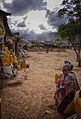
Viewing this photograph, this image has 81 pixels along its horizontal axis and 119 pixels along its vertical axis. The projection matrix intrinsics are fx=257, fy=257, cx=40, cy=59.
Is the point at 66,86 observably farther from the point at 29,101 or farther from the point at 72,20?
Answer: the point at 72,20

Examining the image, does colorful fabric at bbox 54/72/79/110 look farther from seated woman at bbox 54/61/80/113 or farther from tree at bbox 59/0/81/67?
tree at bbox 59/0/81/67

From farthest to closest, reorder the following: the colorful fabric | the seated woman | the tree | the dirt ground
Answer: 1. the tree
2. the dirt ground
3. the colorful fabric
4. the seated woman

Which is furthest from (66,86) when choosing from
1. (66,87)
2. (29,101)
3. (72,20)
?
(72,20)

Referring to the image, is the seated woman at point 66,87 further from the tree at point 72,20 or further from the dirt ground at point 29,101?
the tree at point 72,20

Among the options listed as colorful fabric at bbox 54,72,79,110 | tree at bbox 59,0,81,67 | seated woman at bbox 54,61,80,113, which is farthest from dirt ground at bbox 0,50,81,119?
tree at bbox 59,0,81,67

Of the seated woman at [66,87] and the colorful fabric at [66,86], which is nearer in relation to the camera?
the seated woman at [66,87]

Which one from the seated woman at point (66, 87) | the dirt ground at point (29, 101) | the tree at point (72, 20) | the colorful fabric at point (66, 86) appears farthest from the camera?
the tree at point (72, 20)

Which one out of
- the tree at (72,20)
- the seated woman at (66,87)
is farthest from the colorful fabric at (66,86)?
the tree at (72,20)

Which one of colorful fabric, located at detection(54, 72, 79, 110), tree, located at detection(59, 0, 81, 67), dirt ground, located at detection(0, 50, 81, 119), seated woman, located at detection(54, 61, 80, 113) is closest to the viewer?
seated woman, located at detection(54, 61, 80, 113)

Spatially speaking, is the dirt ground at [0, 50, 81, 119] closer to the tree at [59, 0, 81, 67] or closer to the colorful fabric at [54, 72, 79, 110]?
the colorful fabric at [54, 72, 79, 110]

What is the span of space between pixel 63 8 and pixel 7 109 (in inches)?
651

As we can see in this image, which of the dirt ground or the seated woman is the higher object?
the seated woman

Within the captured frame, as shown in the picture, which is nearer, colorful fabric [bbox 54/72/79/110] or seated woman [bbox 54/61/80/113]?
seated woman [bbox 54/61/80/113]

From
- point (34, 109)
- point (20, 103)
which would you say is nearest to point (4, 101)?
point (20, 103)
